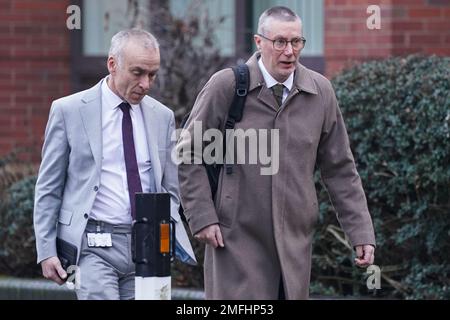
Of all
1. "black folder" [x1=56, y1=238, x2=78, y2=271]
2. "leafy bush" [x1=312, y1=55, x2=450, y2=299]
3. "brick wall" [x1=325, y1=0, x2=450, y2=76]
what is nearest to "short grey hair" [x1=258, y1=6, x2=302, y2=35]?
"black folder" [x1=56, y1=238, x2=78, y2=271]

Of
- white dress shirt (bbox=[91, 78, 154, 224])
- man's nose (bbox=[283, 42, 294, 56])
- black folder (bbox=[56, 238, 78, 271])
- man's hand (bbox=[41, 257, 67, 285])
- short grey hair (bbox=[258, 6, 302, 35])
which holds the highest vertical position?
short grey hair (bbox=[258, 6, 302, 35])

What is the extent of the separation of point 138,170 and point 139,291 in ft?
2.65

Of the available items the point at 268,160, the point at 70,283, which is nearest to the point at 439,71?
the point at 268,160

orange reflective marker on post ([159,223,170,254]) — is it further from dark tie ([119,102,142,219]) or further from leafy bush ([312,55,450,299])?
leafy bush ([312,55,450,299])

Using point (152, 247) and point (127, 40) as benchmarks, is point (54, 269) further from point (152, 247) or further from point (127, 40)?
point (127, 40)

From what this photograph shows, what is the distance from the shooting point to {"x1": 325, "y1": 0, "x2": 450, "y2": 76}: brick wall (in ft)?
34.7

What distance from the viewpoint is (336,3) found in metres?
10.9

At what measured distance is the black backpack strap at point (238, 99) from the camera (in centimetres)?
604

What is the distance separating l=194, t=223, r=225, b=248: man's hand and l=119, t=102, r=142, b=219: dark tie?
0.35m

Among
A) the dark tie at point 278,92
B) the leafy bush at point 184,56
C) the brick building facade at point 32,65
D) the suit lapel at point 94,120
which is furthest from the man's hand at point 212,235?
the brick building facade at point 32,65

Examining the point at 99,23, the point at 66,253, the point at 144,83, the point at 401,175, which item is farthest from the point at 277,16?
the point at 99,23

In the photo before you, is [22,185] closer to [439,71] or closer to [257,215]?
[439,71]
